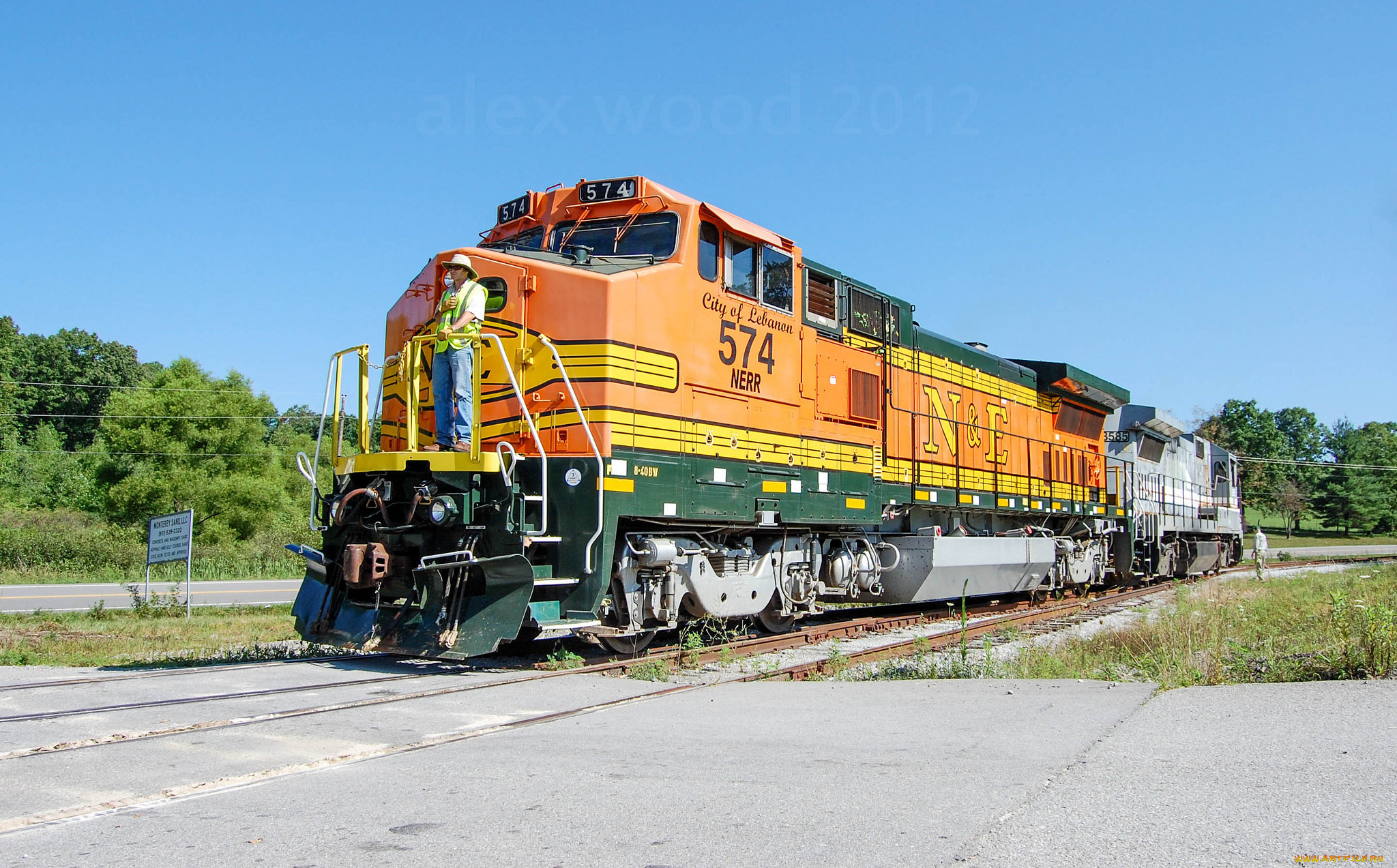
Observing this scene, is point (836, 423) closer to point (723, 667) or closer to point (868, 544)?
point (868, 544)

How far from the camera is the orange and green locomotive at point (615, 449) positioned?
7.68 metres

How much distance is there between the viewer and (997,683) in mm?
7461

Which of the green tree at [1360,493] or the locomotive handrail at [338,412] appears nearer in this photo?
the locomotive handrail at [338,412]

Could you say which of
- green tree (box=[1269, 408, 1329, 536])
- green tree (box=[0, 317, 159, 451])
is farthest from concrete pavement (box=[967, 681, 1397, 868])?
green tree (box=[1269, 408, 1329, 536])

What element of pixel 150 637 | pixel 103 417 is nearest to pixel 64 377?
pixel 103 417

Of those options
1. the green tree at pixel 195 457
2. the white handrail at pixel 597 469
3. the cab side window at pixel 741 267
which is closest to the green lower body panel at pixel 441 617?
the white handrail at pixel 597 469

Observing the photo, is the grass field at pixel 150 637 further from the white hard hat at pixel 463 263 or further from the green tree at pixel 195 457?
the green tree at pixel 195 457

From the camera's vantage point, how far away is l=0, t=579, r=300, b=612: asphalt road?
1780 centimetres

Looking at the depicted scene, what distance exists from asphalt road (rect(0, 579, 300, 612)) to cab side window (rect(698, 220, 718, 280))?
43.4 ft

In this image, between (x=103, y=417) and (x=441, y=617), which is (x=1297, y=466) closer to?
(x=103, y=417)

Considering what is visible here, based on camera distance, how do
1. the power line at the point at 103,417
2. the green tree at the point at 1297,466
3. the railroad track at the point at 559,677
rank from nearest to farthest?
the railroad track at the point at 559,677, the power line at the point at 103,417, the green tree at the point at 1297,466

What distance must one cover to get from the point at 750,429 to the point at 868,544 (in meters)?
3.20

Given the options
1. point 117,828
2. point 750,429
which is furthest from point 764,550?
point 117,828

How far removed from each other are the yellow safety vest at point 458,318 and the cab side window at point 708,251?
195 cm
